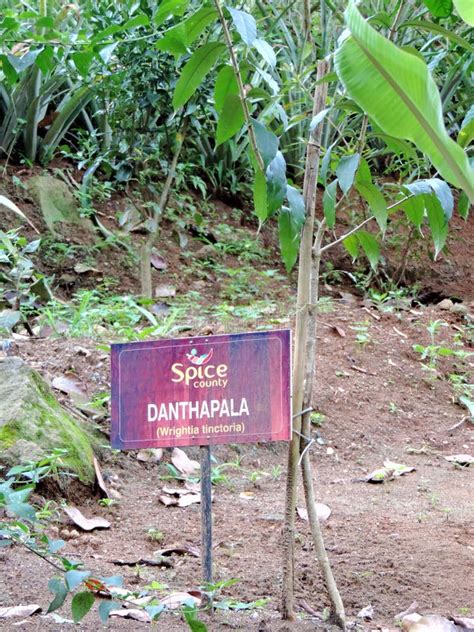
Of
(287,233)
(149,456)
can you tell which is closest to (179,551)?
(149,456)

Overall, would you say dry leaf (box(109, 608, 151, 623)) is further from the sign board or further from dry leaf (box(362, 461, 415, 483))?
dry leaf (box(362, 461, 415, 483))

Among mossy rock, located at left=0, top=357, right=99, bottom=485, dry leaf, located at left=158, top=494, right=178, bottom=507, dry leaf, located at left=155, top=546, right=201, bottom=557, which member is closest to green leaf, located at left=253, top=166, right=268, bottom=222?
dry leaf, located at left=155, top=546, right=201, bottom=557

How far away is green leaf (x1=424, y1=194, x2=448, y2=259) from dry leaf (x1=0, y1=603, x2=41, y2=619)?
1020mm

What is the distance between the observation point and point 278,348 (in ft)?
5.22

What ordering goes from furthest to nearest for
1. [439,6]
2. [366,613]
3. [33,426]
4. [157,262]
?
[157,262] → [33,426] → [366,613] → [439,6]

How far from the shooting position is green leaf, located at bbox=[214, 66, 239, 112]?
59.7 inches

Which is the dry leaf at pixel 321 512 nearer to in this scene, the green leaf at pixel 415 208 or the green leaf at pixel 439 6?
the green leaf at pixel 415 208

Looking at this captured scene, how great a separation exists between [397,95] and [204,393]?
2.92ft

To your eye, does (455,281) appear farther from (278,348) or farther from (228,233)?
(278,348)

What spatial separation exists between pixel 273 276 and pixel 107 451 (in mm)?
3129

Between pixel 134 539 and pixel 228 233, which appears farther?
pixel 228 233

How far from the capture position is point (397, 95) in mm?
897

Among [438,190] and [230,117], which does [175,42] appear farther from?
[438,190]

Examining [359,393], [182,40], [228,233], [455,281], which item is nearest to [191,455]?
[359,393]
